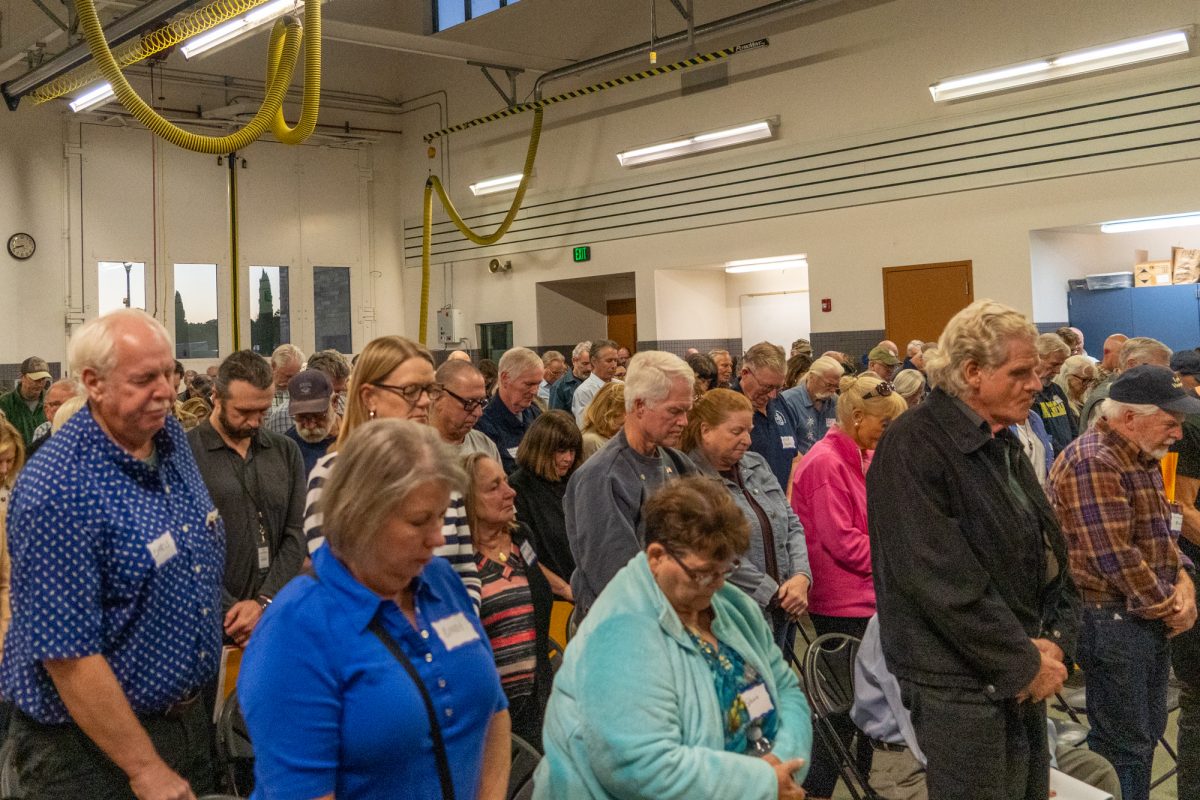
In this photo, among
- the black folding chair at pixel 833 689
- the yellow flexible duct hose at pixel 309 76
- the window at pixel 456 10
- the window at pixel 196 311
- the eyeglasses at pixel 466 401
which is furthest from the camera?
the window at pixel 456 10

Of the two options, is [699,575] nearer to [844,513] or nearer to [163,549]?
[163,549]

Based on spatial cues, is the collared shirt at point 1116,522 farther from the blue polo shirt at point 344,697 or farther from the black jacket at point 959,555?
the blue polo shirt at point 344,697

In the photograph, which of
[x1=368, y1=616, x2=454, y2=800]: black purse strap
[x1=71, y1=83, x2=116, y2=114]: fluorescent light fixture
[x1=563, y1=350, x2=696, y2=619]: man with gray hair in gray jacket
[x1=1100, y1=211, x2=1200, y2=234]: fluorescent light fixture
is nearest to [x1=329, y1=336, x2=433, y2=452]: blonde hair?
[x1=563, y1=350, x2=696, y2=619]: man with gray hair in gray jacket

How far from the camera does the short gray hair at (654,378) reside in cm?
328

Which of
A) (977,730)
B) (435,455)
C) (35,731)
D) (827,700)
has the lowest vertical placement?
(827,700)

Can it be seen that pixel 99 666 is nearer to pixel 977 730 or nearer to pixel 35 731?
pixel 35 731

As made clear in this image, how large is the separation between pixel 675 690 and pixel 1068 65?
8925 millimetres

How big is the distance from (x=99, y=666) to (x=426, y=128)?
15001 millimetres

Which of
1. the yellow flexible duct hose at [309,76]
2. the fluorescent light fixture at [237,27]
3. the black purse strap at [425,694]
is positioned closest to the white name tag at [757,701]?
the black purse strap at [425,694]

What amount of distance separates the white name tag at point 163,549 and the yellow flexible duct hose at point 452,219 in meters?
12.1

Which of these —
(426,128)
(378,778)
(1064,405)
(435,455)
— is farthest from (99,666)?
(426,128)

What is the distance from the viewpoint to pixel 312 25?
8250 millimetres

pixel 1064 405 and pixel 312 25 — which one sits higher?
pixel 312 25

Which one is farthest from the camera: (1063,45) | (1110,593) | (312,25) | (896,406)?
(1063,45)
